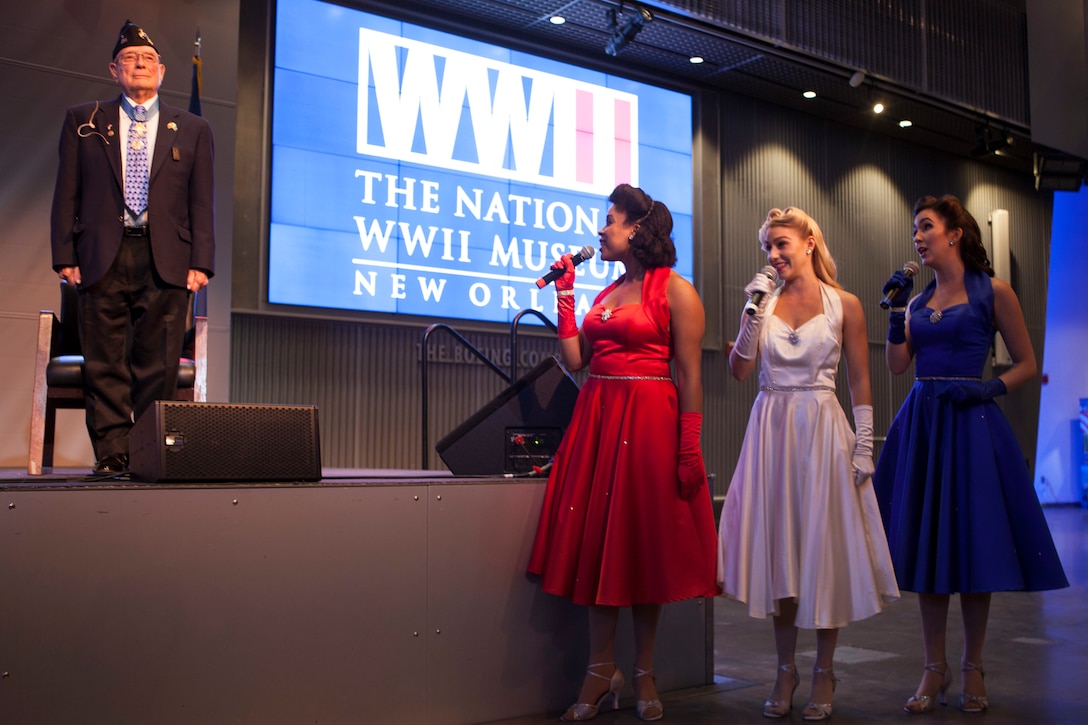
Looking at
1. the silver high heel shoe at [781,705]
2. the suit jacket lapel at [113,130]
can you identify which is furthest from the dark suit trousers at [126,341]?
the silver high heel shoe at [781,705]

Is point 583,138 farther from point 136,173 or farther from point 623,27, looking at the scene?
point 136,173

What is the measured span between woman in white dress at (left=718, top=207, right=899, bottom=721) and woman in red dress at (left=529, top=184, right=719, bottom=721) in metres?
0.14

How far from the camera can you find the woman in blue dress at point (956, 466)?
9.25 feet

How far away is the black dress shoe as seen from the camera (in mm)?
2881

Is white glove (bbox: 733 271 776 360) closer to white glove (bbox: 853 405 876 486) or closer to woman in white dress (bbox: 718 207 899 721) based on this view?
woman in white dress (bbox: 718 207 899 721)

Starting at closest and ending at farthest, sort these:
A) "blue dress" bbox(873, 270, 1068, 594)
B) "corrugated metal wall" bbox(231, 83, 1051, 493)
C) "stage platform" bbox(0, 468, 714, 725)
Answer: "stage platform" bbox(0, 468, 714, 725), "blue dress" bbox(873, 270, 1068, 594), "corrugated metal wall" bbox(231, 83, 1051, 493)

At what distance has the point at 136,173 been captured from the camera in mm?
3057

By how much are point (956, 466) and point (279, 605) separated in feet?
6.54

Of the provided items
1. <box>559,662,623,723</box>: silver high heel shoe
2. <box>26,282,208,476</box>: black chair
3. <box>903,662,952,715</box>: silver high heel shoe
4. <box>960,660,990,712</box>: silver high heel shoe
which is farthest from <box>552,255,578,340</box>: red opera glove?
<box>26,282,208,476</box>: black chair

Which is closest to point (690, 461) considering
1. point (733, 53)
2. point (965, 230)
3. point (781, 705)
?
point (781, 705)

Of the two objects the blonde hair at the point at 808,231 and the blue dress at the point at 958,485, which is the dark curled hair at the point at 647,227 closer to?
the blonde hair at the point at 808,231

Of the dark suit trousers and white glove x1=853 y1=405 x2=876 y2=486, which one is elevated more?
the dark suit trousers

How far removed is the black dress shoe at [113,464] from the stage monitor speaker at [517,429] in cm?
96

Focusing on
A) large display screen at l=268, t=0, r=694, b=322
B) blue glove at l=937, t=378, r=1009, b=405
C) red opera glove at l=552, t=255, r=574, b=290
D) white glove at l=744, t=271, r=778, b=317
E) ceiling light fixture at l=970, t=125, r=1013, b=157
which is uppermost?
ceiling light fixture at l=970, t=125, r=1013, b=157
